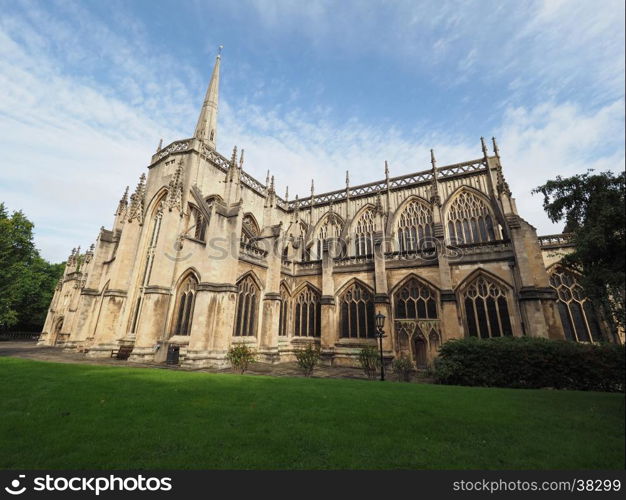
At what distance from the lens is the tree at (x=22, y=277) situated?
58.0ft

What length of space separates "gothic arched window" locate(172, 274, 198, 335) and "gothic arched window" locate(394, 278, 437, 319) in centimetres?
1232

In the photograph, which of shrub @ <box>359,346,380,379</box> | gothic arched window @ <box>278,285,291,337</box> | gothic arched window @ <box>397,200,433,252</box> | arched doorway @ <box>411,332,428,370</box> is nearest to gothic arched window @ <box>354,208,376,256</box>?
gothic arched window @ <box>397,200,433,252</box>

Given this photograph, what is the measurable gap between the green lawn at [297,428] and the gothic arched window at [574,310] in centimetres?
1004

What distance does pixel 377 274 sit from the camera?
17734 mm

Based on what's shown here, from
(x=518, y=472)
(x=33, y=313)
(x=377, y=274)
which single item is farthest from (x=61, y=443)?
(x=33, y=313)

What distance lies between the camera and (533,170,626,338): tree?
574 cm

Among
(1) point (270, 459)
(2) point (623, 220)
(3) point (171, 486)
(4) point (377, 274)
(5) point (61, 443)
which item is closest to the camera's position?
(3) point (171, 486)

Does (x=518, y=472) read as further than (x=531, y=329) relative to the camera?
No

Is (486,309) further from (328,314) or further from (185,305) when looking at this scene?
(185,305)

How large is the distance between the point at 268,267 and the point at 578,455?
16.0 metres

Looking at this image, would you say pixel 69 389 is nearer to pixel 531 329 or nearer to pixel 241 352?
pixel 241 352

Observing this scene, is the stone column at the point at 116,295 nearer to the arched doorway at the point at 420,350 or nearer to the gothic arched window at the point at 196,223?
the gothic arched window at the point at 196,223

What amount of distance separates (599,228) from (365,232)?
1930cm

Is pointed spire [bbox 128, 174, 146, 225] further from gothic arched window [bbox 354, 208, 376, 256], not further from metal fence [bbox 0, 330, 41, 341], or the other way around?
metal fence [bbox 0, 330, 41, 341]
